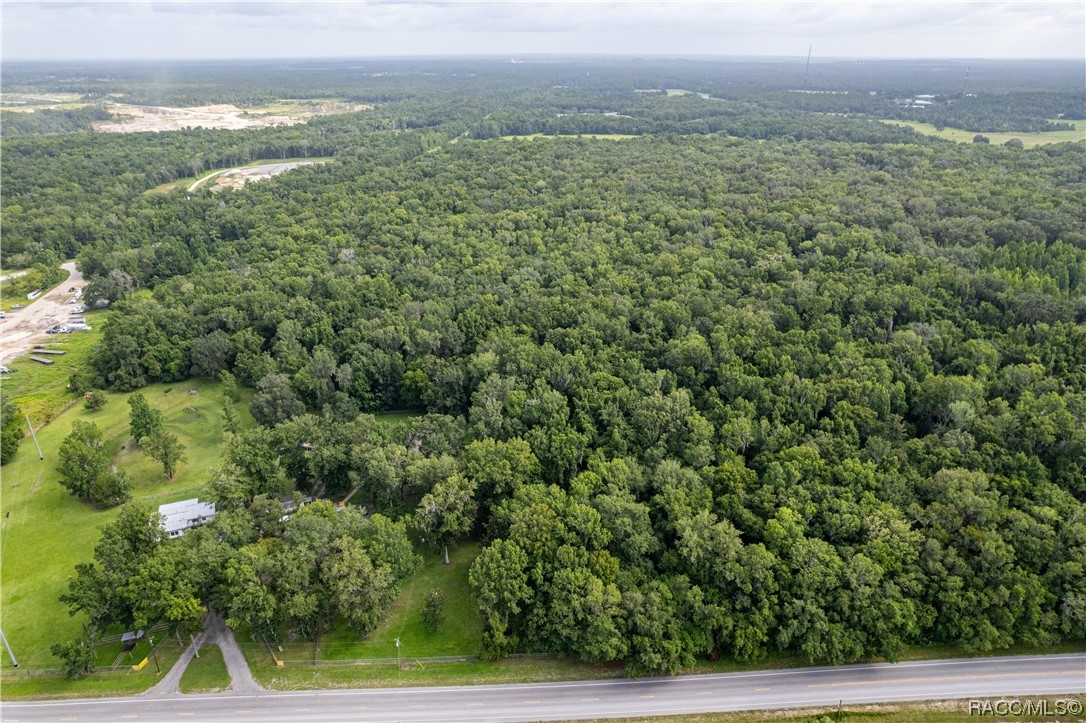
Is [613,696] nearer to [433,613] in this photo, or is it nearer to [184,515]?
[433,613]

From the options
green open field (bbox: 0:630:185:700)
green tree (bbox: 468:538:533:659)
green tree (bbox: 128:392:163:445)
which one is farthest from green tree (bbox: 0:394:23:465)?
green tree (bbox: 468:538:533:659)

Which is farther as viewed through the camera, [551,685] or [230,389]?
[230,389]

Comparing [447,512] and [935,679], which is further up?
[447,512]

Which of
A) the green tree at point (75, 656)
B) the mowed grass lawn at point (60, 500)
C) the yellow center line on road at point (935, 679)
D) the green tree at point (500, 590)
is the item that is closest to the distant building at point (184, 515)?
the mowed grass lawn at point (60, 500)

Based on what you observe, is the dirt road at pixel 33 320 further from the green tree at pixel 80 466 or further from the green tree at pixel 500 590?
the green tree at pixel 500 590

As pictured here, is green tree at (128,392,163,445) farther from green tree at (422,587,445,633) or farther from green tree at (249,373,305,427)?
green tree at (422,587,445,633)

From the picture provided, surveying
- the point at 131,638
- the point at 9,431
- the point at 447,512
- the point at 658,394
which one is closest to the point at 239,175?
the point at 9,431
